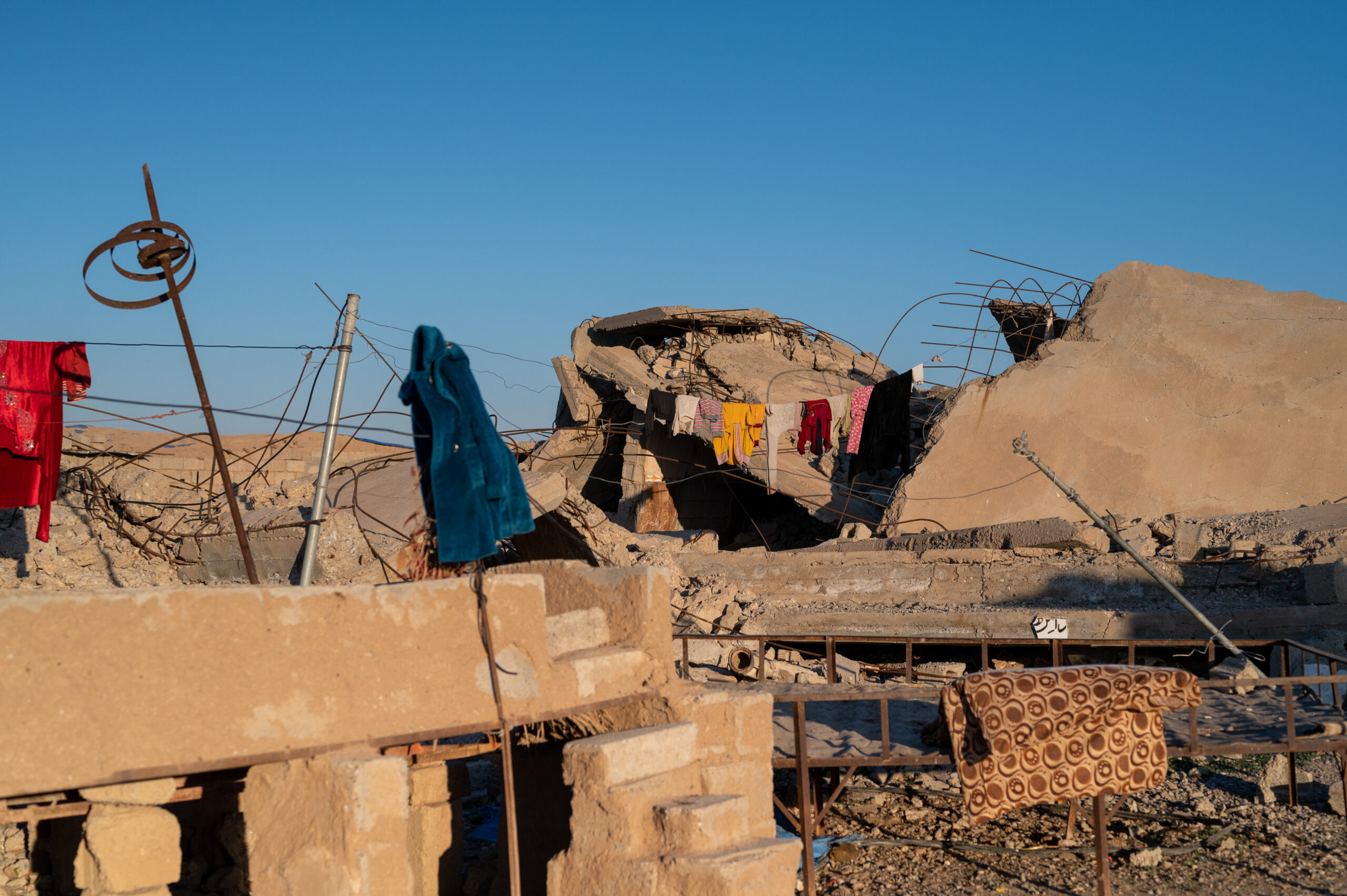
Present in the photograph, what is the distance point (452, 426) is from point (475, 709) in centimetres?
137

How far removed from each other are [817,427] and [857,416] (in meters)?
0.67

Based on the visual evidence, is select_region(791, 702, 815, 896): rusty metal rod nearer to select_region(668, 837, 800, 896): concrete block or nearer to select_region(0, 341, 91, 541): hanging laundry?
select_region(668, 837, 800, 896): concrete block

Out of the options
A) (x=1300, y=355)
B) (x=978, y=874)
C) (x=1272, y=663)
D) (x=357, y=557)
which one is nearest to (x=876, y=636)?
(x=978, y=874)

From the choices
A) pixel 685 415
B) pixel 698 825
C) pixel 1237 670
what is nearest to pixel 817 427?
pixel 685 415

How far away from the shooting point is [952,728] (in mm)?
5879

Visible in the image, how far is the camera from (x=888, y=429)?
15805 mm

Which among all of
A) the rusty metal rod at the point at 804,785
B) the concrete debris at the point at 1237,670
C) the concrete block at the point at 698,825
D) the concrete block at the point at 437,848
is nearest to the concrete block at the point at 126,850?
the concrete block at the point at 437,848

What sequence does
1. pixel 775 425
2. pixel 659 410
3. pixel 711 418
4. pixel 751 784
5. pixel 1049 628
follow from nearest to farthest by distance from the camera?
pixel 751 784
pixel 1049 628
pixel 775 425
pixel 711 418
pixel 659 410

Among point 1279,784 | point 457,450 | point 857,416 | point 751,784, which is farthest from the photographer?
point 857,416

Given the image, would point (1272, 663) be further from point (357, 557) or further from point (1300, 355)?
point (357, 557)

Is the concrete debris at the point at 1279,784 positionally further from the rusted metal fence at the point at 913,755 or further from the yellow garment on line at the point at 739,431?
the yellow garment on line at the point at 739,431

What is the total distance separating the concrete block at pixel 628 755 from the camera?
15.4ft

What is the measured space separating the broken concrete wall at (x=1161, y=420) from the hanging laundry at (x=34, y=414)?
10010mm

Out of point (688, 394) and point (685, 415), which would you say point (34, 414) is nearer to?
point (685, 415)
